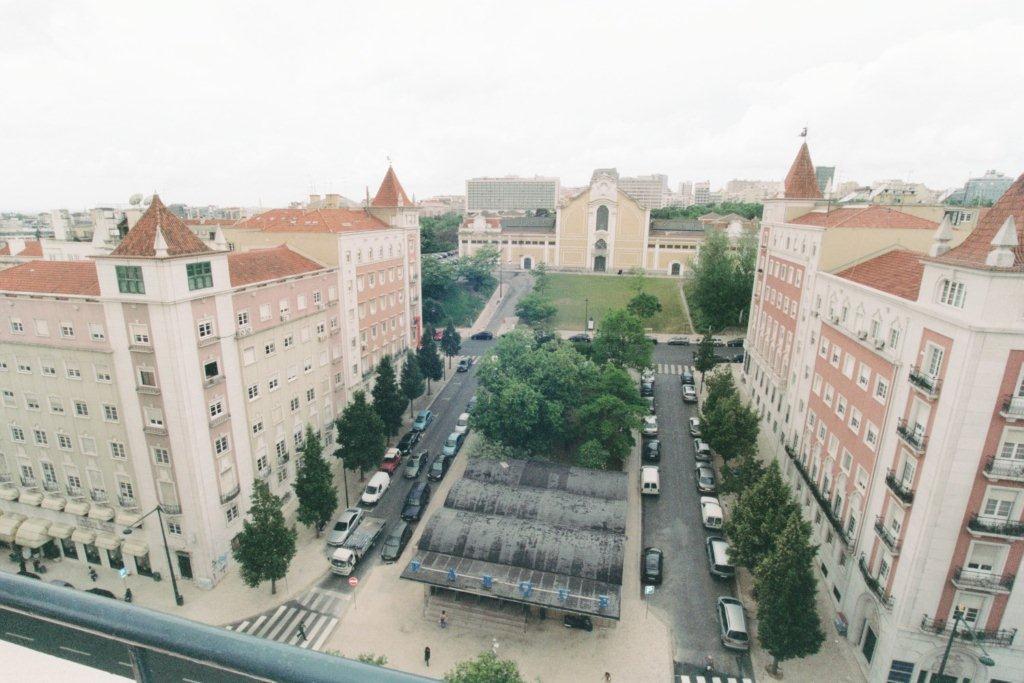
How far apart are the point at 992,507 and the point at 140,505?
44.6 meters

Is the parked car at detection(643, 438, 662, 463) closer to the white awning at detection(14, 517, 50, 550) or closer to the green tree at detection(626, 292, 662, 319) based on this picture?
the green tree at detection(626, 292, 662, 319)

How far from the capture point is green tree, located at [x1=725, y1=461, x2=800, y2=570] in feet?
101

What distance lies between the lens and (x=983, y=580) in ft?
80.6

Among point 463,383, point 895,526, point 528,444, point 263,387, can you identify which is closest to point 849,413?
point 895,526

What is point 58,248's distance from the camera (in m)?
47.0

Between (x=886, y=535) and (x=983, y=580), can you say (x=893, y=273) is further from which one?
(x=983, y=580)

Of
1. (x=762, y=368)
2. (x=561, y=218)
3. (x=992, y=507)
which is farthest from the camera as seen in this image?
(x=561, y=218)

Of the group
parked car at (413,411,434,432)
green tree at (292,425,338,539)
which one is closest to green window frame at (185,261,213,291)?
green tree at (292,425,338,539)

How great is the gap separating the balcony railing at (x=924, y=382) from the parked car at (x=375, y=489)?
34.4m

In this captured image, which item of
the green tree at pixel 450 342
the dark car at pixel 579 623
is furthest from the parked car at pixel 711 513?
the green tree at pixel 450 342

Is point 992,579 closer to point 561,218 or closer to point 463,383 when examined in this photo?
point 463,383

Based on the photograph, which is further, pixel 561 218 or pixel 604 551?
pixel 561 218

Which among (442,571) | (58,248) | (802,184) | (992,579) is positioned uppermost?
(802,184)

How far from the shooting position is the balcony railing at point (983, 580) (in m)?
24.5
